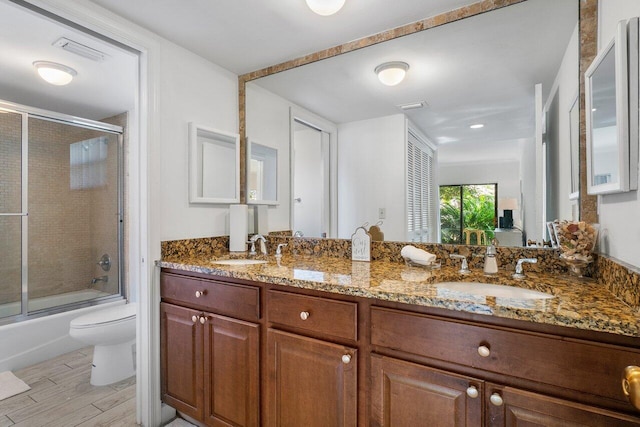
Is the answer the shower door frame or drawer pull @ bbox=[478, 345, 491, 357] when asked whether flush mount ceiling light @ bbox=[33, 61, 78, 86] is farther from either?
drawer pull @ bbox=[478, 345, 491, 357]

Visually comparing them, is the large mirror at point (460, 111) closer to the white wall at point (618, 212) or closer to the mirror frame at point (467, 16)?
the mirror frame at point (467, 16)

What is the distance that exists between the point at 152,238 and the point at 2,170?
238 centimetres

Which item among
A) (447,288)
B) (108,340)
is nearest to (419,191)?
(447,288)

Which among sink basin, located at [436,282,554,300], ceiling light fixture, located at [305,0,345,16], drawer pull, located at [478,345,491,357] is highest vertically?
ceiling light fixture, located at [305,0,345,16]

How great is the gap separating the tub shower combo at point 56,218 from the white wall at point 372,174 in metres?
2.73

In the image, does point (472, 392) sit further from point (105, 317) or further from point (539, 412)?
point (105, 317)

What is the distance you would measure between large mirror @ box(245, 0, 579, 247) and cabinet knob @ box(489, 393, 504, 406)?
2.76 ft

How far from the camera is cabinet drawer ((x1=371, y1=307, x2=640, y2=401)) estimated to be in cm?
79

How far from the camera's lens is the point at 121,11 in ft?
5.27

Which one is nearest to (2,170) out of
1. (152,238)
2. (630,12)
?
(152,238)

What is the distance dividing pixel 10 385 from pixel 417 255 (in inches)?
110

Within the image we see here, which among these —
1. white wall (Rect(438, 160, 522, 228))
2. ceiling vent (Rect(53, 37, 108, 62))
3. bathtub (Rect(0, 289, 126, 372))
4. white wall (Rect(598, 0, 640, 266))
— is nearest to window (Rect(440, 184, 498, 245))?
white wall (Rect(438, 160, 522, 228))

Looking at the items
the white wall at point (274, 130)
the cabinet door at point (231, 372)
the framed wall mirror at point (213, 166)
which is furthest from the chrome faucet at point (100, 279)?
the cabinet door at point (231, 372)

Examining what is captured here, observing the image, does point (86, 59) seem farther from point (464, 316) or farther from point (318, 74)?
point (464, 316)
